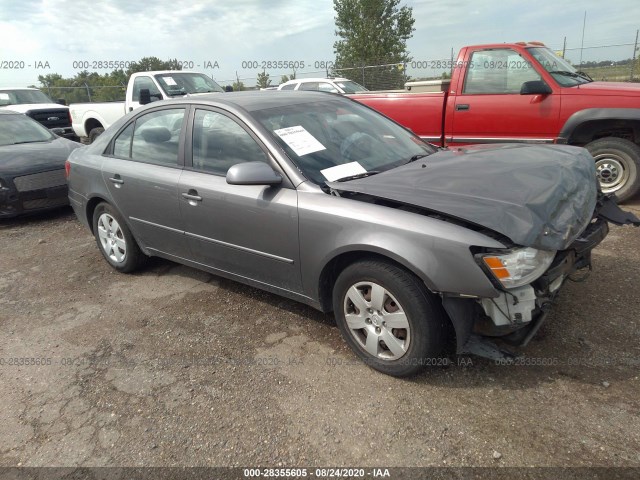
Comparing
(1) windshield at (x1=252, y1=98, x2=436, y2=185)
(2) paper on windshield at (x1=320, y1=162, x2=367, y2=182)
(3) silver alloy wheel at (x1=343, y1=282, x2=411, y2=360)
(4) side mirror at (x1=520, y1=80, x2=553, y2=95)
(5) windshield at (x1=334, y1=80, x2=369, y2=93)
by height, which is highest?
(5) windshield at (x1=334, y1=80, x2=369, y2=93)

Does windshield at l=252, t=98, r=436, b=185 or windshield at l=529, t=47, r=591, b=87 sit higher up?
windshield at l=529, t=47, r=591, b=87

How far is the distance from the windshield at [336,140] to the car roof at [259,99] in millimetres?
70

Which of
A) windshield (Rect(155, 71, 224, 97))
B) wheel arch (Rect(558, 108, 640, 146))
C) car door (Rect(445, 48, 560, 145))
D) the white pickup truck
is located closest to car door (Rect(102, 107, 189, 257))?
car door (Rect(445, 48, 560, 145))

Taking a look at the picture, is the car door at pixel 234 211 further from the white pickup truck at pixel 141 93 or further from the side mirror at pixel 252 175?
the white pickup truck at pixel 141 93

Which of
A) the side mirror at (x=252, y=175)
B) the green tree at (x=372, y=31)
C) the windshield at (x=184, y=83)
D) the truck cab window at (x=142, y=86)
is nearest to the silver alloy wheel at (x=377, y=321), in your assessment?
the side mirror at (x=252, y=175)

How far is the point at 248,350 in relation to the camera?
3145 millimetres

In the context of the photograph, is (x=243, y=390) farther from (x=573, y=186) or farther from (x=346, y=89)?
(x=346, y=89)

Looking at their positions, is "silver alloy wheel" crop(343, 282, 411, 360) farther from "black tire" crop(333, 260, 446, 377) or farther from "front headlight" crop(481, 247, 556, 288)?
"front headlight" crop(481, 247, 556, 288)

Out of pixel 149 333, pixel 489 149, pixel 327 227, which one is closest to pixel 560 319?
pixel 489 149

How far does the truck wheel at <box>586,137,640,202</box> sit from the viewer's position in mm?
5285

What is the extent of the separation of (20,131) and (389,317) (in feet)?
24.6

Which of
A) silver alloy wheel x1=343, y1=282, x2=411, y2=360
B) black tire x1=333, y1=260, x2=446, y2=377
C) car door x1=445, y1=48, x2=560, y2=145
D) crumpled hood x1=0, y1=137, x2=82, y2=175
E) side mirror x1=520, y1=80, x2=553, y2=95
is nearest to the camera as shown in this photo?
black tire x1=333, y1=260, x2=446, y2=377

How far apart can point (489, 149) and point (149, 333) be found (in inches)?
116

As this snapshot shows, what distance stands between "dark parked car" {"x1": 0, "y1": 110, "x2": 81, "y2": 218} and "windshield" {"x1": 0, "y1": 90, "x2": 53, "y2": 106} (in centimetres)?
735
